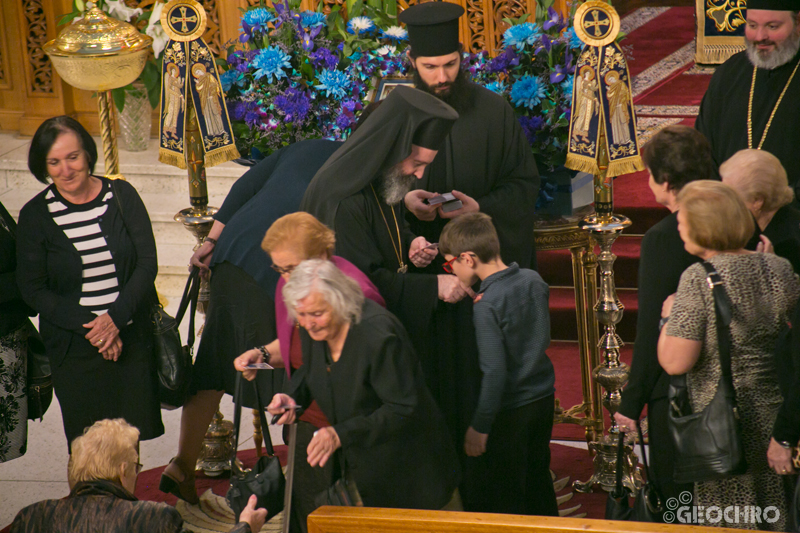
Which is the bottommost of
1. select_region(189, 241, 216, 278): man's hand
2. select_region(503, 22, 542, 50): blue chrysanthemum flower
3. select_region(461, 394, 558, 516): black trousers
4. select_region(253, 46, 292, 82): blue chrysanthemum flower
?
select_region(461, 394, 558, 516): black trousers

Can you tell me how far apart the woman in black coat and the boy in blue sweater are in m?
1.34

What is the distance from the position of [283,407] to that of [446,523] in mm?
588

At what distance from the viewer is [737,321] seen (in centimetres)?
288

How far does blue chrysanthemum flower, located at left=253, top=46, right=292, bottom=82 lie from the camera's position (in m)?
4.66

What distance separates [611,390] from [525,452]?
0.89 meters

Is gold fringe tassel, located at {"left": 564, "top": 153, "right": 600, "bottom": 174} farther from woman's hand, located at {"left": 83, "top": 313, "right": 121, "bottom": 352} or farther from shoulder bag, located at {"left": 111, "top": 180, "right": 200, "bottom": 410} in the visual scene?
woman's hand, located at {"left": 83, "top": 313, "right": 121, "bottom": 352}

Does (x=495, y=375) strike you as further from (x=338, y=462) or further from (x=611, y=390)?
(x=611, y=390)

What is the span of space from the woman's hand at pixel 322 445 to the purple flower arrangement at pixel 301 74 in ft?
6.63

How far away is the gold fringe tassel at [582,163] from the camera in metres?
4.24

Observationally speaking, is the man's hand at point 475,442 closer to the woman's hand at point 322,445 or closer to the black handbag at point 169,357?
the woman's hand at point 322,445

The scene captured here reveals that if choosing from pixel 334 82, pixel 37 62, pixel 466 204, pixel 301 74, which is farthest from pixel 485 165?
pixel 37 62

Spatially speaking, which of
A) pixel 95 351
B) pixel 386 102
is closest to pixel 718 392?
pixel 386 102

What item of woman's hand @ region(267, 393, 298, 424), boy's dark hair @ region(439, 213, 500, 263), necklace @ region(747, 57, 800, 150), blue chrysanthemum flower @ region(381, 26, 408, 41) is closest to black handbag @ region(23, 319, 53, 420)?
woman's hand @ region(267, 393, 298, 424)

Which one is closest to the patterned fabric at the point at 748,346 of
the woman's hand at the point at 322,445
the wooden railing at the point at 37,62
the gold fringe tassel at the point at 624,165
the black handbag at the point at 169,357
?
the woman's hand at the point at 322,445
